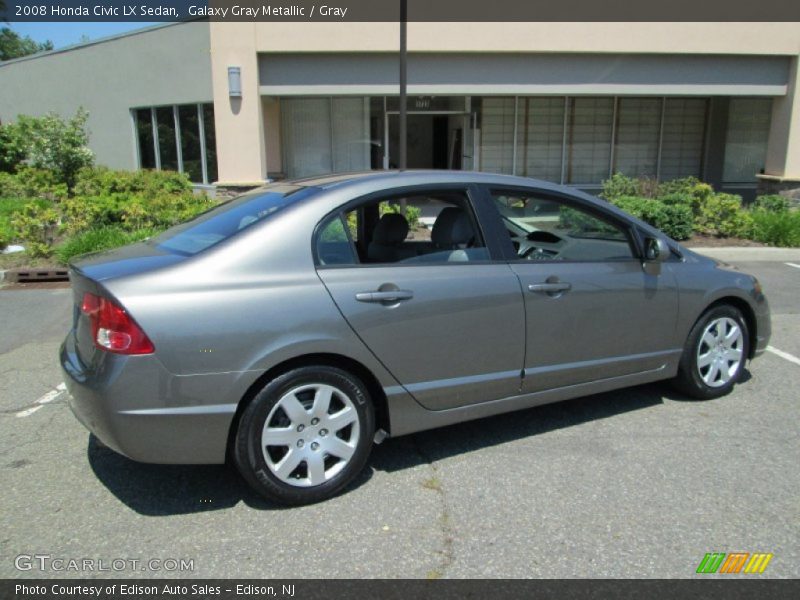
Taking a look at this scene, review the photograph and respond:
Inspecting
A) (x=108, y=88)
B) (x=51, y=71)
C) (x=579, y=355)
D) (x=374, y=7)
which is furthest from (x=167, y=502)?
(x=51, y=71)

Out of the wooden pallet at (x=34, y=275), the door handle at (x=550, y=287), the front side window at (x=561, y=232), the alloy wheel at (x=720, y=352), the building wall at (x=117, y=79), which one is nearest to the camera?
the door handle at (x=550, y=287)

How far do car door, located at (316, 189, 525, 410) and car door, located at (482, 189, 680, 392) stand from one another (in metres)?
0.15

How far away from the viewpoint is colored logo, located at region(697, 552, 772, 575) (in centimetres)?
290

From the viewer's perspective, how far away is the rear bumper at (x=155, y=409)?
301 centimetres

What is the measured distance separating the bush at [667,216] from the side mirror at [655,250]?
7342 mm

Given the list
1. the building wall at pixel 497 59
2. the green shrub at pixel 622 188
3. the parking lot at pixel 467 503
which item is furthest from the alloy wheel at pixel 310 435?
the green shrub at pixel 622 188

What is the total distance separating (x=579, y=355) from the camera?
13.4 feet

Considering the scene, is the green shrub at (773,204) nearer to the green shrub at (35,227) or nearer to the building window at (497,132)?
the building window at (497,132)

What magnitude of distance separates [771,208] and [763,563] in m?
11.8

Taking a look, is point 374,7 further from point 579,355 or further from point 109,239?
point 579,355

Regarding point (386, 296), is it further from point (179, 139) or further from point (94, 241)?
point (179, 139)

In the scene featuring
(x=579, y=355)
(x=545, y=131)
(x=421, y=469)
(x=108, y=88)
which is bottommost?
(x=421, y=469)

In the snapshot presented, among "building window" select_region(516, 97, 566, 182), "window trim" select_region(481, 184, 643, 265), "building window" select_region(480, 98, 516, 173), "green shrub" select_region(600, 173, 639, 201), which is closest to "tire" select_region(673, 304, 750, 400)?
"window trim" select_region(481, 184, 643, 265)
